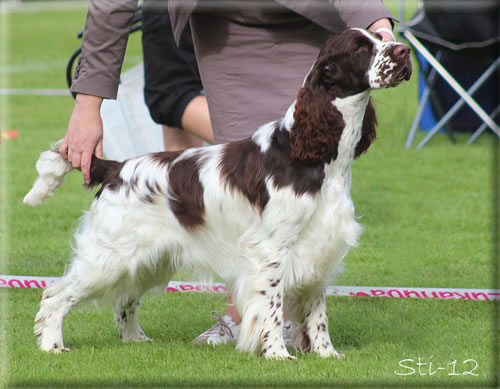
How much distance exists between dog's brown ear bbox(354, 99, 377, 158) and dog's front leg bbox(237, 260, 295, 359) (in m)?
0.66

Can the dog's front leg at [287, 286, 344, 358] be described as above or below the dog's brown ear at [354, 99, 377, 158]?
below

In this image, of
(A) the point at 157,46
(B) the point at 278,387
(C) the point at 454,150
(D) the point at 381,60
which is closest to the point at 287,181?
(D) the point at 381,60

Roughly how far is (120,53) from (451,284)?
2510 millimetres

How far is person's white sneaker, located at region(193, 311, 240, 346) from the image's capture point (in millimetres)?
4093

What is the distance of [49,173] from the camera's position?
4.00m

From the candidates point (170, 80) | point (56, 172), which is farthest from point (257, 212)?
point (170, 80)

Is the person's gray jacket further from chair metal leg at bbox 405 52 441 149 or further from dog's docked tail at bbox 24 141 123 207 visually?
chair metal leg at bbox 405 52 441 149

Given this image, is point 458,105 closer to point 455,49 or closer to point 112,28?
point 455,49

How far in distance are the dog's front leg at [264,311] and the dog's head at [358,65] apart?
84cm

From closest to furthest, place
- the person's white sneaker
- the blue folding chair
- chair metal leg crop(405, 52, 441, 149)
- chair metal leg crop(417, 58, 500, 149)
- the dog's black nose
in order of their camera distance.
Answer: the dog's black nose < the person's white sneaker < the blue folding chair < chair metal leg crop(417, 58, 500, 149) < chair metal leg crop(405, 52, 441, 149)

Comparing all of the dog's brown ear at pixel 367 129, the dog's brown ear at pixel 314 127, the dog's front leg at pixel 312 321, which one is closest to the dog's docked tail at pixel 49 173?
the dog's brown ear at pixel 314 127

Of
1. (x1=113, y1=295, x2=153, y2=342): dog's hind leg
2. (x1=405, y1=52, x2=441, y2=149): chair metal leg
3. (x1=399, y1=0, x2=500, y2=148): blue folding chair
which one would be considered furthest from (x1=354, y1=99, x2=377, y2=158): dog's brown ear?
(x1=405, y1=52, x2=441, y2=149): chair metal leg

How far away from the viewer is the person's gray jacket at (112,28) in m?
3.83

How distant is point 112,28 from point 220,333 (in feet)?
5.18
